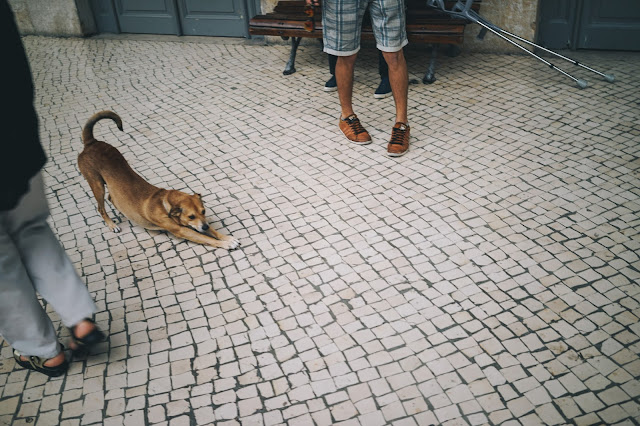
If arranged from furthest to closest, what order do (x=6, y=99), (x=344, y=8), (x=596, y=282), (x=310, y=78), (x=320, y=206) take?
1. (x=310, y=78)
2. (x=344, y=8)
3. (x=320, y=206)
4. (x=596, y=282)
5. (x=6, y=99)

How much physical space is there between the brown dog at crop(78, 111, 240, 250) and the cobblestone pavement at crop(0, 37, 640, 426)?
135 mm

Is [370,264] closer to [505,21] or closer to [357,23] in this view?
[357,23]

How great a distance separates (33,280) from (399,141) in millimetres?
2976

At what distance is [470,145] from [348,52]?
51.0 inches

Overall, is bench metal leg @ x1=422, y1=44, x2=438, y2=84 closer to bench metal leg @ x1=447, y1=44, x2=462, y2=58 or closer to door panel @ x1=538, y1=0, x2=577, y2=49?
bench metal leg @ x1=447, y1=44, x2=462, y2=58

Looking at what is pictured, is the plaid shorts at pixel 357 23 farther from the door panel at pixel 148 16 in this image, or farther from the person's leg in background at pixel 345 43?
the door panel at pixel 148 16

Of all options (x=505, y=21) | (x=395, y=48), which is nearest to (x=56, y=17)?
(x=395, y=48)

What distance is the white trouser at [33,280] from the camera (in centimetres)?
255

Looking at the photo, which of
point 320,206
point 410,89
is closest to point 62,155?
point 320,206

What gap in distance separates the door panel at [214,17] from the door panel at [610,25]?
4225mm

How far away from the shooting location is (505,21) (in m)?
6.27

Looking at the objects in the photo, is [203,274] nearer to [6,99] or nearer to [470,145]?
[6,99]

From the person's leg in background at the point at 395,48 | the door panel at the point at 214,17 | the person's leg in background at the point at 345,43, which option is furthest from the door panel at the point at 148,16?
the person's leg in background at the point at 395,48

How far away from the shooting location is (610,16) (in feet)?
19.9
